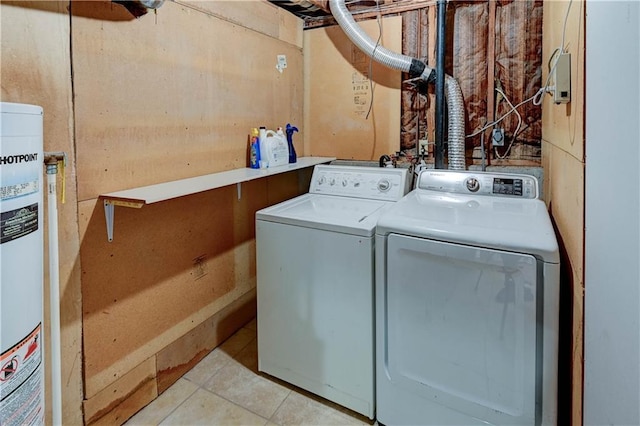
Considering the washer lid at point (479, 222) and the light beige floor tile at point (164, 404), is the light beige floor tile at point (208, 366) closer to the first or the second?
the light beige floor tile at point (164, 404)

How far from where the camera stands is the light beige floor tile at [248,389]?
5.99 feet

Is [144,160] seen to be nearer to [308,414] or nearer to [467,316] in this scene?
[308,414]

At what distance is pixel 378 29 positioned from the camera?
2.54 metres

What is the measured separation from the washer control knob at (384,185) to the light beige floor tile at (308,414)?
1143mm

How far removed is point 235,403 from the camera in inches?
72.1

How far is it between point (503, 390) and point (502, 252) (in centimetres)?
51

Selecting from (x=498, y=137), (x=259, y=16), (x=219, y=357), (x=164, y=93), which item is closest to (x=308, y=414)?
(x=219, y=357)

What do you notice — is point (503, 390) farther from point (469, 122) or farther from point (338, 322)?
point (469, 122)

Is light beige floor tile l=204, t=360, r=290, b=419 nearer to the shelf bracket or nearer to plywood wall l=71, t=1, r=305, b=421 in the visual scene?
plywood wall l=71, t=1, r=305, b=421

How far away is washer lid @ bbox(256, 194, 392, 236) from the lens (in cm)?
168

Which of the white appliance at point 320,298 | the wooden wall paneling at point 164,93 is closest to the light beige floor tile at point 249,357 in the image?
the white appliance at point 320,298

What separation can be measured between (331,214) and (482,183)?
804mm

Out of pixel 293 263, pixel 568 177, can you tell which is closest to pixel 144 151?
pixel 293 263

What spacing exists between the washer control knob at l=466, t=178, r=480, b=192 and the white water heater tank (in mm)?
1817
